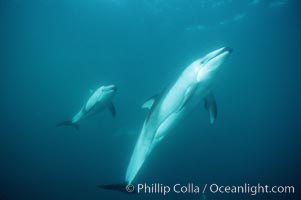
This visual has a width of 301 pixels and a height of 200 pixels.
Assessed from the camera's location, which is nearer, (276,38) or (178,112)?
(178,112)

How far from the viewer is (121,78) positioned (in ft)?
122

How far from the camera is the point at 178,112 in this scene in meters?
4.84

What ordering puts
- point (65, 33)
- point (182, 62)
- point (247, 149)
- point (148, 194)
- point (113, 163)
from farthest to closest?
point (247, 149) → point (182, 62) → point (65, 33) → point (113, 163) → point (148, 194)

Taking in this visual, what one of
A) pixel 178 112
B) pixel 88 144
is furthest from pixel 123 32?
pixel 178 112

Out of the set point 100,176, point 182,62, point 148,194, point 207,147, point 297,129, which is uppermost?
point 182,62

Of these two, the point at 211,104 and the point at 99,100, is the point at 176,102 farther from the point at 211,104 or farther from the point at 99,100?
the point at 99,100

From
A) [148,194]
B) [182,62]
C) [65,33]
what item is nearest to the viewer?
[148,194]

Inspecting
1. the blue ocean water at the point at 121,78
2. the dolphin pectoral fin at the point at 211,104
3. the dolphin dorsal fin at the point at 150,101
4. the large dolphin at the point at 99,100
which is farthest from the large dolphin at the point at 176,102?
the blue ocean water at the point at 121,78

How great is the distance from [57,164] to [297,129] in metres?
53.0

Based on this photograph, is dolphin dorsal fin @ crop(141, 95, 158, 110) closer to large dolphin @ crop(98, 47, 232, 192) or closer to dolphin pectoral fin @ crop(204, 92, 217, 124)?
large dolphin @ crop(98, 47, 232, 192)

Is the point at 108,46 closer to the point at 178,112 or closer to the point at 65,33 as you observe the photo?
the point at 65,33

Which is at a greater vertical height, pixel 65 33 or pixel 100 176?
pixel 65 33

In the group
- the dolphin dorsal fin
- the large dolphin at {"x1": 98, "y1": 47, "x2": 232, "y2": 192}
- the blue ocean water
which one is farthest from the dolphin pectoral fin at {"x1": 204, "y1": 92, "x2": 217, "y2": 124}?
the blue ocean water

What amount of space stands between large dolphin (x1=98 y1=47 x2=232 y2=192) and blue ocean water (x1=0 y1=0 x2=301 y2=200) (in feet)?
52.9
